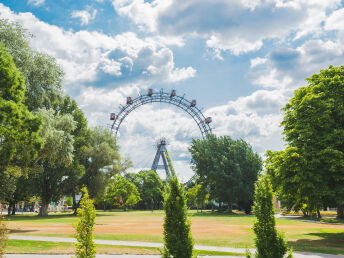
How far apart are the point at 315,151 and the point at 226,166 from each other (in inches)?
1702

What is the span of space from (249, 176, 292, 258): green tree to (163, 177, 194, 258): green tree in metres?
2.16

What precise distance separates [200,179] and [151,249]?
5325 cm

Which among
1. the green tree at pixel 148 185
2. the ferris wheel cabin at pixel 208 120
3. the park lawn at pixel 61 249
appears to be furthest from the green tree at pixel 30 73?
the green tree at pixel 148 185

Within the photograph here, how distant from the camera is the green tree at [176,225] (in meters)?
7.95

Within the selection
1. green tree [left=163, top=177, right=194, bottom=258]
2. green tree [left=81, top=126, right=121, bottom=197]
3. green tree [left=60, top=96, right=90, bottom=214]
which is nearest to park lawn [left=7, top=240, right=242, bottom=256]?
green tree [left=163, top=177, right=194, bottom=258]

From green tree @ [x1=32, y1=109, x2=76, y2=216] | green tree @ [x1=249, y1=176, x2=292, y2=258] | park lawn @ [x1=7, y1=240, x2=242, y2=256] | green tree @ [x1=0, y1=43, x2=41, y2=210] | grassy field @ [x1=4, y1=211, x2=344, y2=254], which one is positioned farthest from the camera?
green tree @ [x1=32, y1=109, x2=76, y2=216]

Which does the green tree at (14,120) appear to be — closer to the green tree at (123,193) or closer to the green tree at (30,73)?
the green tree at (30,73)

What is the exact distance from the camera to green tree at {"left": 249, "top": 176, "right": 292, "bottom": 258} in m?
8.34

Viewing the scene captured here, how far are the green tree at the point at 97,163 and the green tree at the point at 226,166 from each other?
71.4ft

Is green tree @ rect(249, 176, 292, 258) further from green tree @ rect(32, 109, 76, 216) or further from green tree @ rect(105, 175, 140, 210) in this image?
green tree @ rect(105, 175, 140, 210)

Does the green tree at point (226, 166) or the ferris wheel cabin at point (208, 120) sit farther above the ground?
the ferris wheel cabin at point (208, 120)

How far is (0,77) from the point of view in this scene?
1716 cm

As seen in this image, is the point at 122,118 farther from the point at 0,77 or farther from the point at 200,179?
the point at 0,77

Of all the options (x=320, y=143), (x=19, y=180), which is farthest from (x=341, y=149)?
(x=19, y=180)
